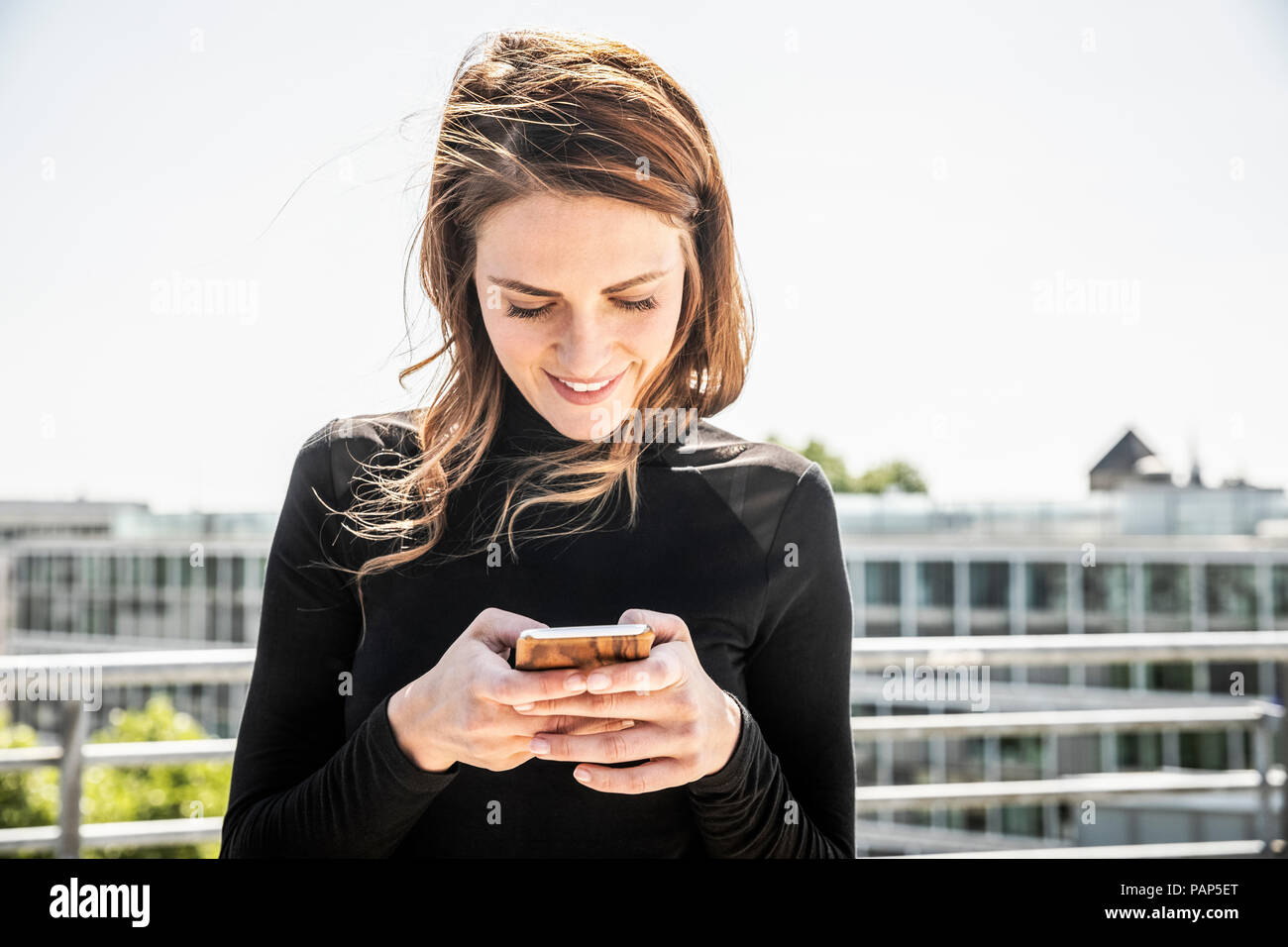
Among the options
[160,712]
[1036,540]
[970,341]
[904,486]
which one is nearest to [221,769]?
[160,712]

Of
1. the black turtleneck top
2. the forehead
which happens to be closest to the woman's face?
the forehead

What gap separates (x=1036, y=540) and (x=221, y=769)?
14289 millimetres

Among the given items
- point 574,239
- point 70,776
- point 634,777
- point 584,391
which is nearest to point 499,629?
point 634,777

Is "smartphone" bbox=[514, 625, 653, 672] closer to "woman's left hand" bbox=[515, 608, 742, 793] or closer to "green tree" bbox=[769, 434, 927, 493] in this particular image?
"woman's left hand" bbox=[515, 608, 742, 793]

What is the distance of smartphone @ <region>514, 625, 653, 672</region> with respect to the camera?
0.81 m

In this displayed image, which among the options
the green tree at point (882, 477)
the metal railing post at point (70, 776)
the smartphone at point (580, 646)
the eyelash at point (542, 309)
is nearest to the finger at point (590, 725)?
the smartphone at point (580, 646)

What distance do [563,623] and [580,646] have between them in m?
0.28

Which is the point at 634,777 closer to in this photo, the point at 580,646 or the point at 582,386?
the point at 580,646

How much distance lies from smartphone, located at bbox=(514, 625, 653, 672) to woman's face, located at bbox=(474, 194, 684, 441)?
347 mm

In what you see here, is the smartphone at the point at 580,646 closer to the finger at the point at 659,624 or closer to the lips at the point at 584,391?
the finger at the point at 659,624

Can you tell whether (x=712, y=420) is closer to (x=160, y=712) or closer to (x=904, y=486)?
(x=160, y=712)

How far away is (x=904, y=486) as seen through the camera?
30.5 metres

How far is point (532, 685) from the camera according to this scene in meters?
0.82

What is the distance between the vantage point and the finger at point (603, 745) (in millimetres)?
→ 875
